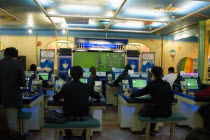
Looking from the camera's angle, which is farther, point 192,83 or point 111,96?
point 111,96

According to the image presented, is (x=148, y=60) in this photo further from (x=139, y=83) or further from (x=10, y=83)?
(x=10, y=83)

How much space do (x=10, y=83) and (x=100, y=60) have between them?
265 inches

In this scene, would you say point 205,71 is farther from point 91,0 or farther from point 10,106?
point 10,106

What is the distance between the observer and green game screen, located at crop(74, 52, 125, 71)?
9211 mm

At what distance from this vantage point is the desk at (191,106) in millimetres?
3877

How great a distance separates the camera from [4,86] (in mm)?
2795

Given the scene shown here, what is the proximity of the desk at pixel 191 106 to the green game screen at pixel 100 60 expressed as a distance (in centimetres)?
511

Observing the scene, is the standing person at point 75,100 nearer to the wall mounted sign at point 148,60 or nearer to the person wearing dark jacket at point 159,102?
the person wearing dark jacket at point 159,102

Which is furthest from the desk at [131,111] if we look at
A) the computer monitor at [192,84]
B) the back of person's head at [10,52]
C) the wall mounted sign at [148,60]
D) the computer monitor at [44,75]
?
the wall mounted sign at [148,60]

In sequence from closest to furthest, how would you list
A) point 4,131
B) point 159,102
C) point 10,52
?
point 4,131, point 10,52, point 159,102

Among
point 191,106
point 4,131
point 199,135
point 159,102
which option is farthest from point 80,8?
point 199,135

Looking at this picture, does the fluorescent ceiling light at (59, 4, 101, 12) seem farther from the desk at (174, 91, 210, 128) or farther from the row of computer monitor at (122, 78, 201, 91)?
the desk at (174, 91, 210, 128)

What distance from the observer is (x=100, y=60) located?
9398 millimetres

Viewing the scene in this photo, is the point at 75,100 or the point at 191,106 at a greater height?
the point at 75,100
